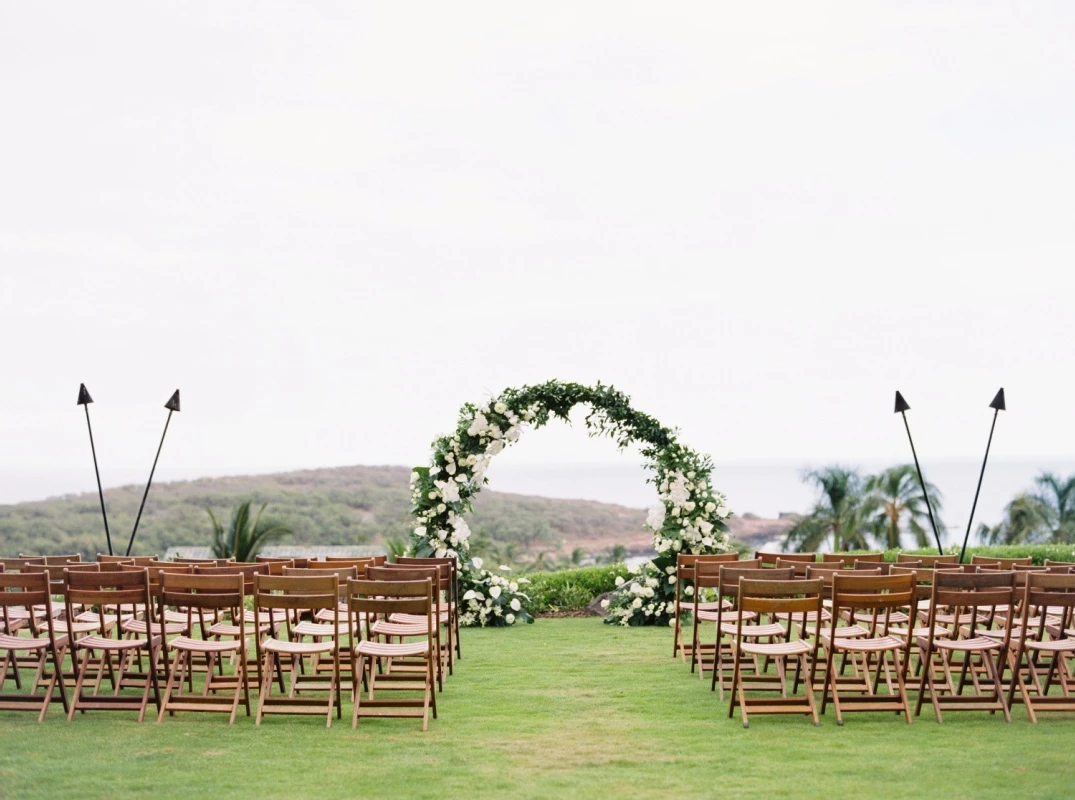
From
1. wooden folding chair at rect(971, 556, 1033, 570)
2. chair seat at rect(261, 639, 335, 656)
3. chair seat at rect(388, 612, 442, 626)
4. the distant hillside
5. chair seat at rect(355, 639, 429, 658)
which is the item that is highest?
wooden folding chair at rect(971, 556, 1033, 570)

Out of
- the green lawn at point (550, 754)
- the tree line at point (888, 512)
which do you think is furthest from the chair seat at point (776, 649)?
the tree line at point (888, 512)

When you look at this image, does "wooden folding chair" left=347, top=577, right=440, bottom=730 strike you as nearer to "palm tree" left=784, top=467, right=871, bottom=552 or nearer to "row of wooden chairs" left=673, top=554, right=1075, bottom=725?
"row of wooden chairs" left=673, top=554, right=1075, bottom=725

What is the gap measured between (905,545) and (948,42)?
65.1ft

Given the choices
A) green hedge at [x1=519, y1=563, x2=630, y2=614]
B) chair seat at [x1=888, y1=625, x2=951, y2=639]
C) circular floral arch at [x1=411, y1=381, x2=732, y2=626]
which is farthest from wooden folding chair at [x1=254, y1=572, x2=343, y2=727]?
green hedge at [x1=519, y1=563, x2=630, y2=614]

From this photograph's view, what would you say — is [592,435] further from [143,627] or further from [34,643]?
[34,643]

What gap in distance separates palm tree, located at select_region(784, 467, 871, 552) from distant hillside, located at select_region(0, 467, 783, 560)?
1589cm

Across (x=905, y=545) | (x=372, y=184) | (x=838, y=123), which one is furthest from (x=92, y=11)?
(x=905, y=545)

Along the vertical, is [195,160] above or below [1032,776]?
above

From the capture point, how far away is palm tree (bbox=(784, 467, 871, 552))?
3212cm

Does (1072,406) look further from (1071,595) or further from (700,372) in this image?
(1071,595)

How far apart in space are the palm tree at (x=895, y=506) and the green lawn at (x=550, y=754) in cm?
2618

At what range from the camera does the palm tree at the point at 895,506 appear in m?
32.0

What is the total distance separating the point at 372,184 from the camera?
3117cm

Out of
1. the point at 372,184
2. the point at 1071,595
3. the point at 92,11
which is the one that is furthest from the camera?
the point at 372,184
